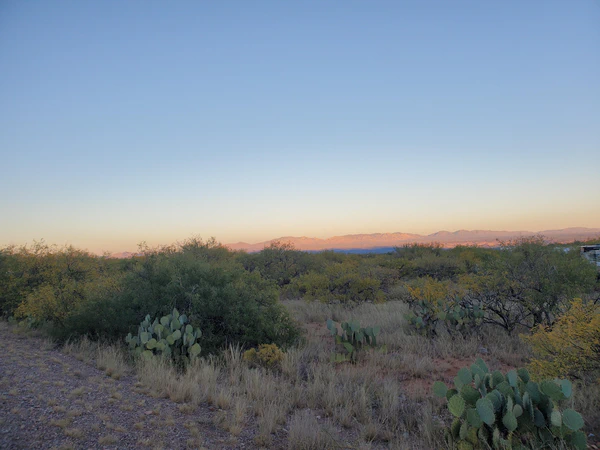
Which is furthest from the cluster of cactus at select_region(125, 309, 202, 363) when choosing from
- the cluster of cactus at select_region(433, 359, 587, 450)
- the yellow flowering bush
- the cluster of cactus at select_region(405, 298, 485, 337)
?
the yellow flowering bush

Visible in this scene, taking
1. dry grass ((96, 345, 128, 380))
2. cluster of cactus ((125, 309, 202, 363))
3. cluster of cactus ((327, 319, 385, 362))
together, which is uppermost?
cluster of cactus ((125, 309, 202, 363))

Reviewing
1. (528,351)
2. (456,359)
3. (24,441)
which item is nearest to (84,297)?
(24,441)

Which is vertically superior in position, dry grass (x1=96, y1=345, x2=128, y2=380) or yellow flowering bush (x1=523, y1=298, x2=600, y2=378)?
yellow flowering bush (x1=523, y1=298, x2=600, y2=378)

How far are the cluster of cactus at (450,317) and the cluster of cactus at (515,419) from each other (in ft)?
18.1

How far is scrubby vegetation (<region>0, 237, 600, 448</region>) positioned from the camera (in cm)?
472

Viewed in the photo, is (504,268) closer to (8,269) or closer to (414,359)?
(414,359)

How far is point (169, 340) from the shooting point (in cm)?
741

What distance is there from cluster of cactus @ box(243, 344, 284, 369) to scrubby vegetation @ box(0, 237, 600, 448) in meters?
0.03

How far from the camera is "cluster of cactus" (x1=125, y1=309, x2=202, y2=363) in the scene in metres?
7.37

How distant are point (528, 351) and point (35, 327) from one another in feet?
41.1

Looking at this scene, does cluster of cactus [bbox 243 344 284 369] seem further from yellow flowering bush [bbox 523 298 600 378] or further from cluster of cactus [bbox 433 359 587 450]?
yellow flowering bush [bbox 523 298 600 378]

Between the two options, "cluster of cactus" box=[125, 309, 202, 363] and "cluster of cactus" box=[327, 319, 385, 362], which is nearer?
"cluster of cactus" box=[125, 309, 202, 363]

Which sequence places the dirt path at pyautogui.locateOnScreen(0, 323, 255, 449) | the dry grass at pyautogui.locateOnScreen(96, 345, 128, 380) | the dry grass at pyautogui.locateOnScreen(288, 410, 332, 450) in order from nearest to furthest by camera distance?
the dirt path at pyautogui.locateOnScreen(0, 323, 255, 449), the dry grass at pyautogui.locateOnScreen(288, 410, 332, 450), the dry grass at pyautogui.locateOnScreen(96, 345, 128, 380)

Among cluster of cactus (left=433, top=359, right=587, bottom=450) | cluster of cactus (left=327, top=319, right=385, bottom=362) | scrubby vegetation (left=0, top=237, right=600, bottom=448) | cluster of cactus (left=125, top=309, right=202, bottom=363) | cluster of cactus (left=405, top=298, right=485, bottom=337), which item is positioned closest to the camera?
cluster of cactus (left=433, top=359, right=587, bottom=450)
